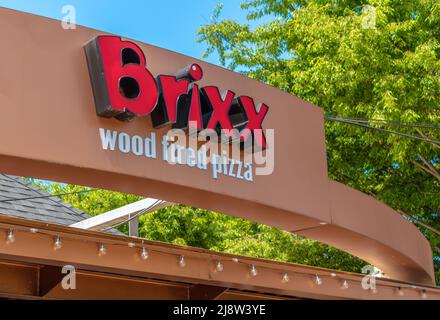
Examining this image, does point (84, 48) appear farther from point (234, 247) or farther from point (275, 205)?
point (234, 247)

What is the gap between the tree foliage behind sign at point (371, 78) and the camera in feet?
51.5

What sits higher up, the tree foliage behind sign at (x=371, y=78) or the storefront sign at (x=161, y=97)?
A: the tree foliage behind sign at (x=371, y=78)

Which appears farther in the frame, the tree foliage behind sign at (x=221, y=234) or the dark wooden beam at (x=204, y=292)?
the tree foliage behind sign at (x=221, y=234)

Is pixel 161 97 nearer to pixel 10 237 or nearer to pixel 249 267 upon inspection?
pixel 249 267

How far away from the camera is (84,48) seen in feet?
24.1

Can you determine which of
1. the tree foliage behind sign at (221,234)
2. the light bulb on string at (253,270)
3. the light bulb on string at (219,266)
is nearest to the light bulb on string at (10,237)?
the light bulb on string at (219,266)

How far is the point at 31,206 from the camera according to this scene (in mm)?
12148

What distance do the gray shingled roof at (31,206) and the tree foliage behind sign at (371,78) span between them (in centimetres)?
534

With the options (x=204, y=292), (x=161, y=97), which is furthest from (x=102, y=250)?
(x=204, y=292)

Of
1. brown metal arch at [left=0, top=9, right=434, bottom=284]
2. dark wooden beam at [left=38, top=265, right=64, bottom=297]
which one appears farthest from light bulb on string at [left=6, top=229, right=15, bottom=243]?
dark wooden beam at [left=38, top=265, right=64, bottom=297]

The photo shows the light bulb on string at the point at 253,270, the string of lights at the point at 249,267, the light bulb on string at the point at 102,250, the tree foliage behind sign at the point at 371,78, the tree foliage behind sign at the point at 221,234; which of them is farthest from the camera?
the tree foliage behind sign at the point at 221,234

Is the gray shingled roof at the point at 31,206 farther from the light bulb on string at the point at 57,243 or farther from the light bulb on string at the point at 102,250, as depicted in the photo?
the light bulb on string at the point at 57,243

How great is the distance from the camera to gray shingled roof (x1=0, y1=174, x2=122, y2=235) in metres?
11.6

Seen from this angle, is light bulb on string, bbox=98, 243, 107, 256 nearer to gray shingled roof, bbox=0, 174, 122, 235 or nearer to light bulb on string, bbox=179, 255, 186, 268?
light bulb on string, bbox=179, 255, 186, 268
